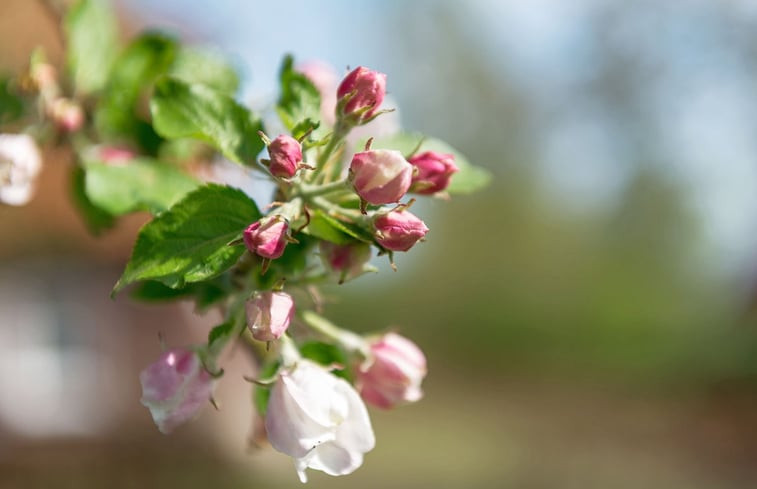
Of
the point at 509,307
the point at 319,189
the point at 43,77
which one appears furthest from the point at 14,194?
the point at 509,307

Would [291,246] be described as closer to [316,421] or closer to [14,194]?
[316,421]

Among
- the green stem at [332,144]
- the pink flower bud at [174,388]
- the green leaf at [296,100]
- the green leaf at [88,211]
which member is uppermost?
the green leaf at [296,100]

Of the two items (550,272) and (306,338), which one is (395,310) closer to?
(550,272)

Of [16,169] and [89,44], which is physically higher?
[89,44]

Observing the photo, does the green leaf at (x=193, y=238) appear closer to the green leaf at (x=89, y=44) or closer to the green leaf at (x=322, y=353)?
the green leaf at (x=322, y=353)

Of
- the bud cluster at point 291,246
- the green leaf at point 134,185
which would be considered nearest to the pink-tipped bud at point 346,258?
the bud cluster at point 291,246

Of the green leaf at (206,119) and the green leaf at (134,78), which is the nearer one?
the green leaf at (206,119)

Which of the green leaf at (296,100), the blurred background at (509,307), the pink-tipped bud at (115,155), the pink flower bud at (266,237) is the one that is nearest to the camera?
the pink flower bud at (266,237)

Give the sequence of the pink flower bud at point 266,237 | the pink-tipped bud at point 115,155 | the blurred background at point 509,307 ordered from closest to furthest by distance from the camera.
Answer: the pink flower bud at point 266,237 < the pink-tipped bud at point 115,155 < the blurred background at point 509,307

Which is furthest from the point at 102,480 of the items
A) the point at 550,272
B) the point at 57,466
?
the point at 550,272
